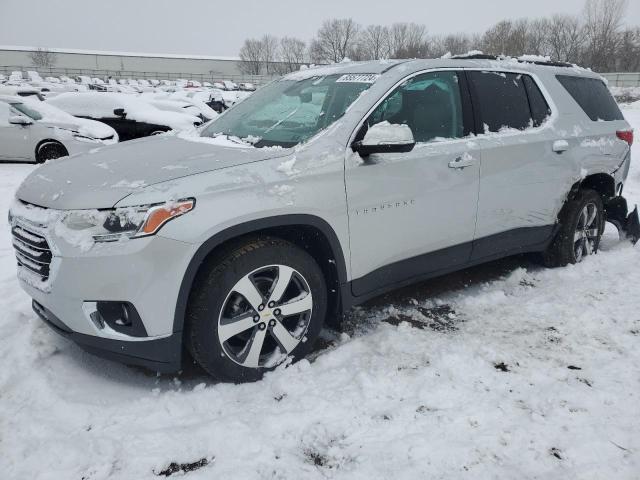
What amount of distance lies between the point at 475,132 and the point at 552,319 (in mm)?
1419

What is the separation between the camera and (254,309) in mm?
2635

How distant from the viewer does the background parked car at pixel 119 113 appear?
1191 cm

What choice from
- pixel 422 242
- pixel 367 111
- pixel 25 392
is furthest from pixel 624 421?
pixel 25 392

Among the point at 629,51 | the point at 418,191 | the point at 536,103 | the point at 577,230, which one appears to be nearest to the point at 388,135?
the point at 418,191

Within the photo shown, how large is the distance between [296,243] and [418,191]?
0.86m

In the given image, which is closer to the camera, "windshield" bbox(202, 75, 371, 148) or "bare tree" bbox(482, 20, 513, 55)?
"windshield" bbox(202, 75, 371, 148)

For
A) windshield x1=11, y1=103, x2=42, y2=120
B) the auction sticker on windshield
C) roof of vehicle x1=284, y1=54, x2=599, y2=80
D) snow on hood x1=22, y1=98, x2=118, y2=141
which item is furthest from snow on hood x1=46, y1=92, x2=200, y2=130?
the auction sticker on windshield

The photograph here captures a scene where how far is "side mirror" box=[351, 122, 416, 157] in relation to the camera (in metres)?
2.79

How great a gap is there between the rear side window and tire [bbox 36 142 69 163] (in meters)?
9.03

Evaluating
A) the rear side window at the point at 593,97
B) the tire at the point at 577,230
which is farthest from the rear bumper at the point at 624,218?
the rear side window at the point at 593,97

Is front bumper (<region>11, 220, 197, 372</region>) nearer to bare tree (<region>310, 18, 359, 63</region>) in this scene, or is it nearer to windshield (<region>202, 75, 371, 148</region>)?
windshield (<region>202, 75, 371, 148</region>)

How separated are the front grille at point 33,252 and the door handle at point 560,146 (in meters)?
3.61

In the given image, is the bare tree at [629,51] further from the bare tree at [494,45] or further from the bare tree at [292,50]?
the bare tree at [292,50]

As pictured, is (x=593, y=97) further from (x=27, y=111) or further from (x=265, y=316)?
(x=27, y=111)
